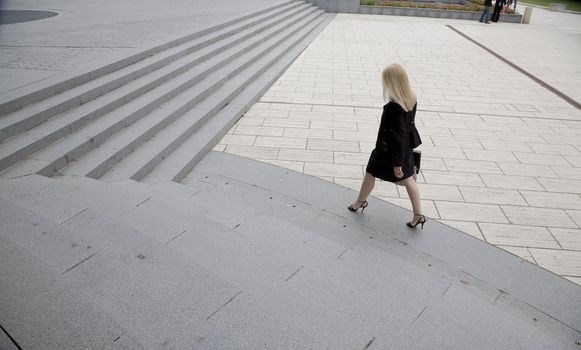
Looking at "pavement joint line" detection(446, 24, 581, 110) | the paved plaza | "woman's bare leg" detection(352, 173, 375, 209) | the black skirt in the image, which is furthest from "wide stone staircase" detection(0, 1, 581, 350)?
"pavement joint line" detection(446, 24, 581, 110)

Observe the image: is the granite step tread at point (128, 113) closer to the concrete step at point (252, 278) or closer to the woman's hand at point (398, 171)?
the concrete step at point (252, 278)

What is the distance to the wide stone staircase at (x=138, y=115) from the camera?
4449mm

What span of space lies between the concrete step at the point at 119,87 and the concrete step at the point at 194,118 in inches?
19.5

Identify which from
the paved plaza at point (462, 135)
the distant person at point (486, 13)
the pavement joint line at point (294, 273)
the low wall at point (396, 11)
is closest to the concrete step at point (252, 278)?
the pavement joint line at point (294, 273)

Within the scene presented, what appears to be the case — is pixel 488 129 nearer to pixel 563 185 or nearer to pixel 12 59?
pixel 563 185

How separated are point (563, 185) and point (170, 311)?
17.6ft

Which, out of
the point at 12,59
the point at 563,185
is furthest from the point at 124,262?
the point at 12,59

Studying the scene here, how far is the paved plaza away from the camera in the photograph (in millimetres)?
4438

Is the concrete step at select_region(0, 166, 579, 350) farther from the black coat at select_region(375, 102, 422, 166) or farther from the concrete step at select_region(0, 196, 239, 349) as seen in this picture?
the black coat at select_region(375, 102, 422, 166)

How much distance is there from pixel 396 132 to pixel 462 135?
3.74 meters

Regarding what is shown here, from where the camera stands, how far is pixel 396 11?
72.8 feet

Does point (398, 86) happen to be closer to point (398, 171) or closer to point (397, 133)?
point (397, 133)

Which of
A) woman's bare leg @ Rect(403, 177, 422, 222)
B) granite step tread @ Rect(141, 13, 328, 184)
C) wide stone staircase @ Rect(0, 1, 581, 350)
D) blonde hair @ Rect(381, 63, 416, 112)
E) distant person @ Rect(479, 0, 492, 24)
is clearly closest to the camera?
wide stone staircase @ Rect(0, 1, 581, 350)

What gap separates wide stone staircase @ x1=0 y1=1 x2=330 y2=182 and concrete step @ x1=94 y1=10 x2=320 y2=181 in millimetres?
15
